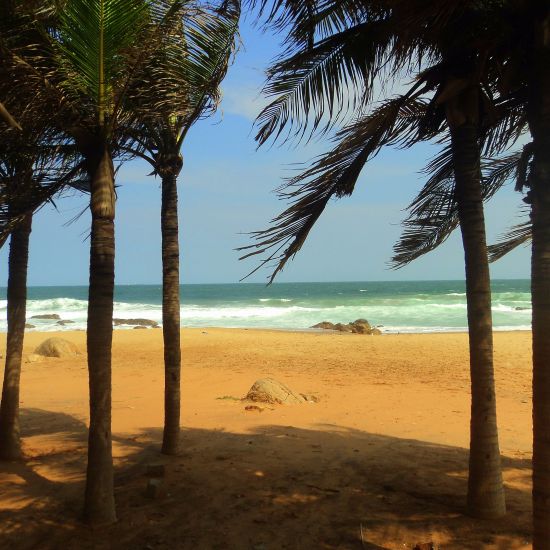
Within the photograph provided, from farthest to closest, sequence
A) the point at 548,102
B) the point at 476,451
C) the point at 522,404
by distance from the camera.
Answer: the point at 522,404
the point at 476,451
the point at 548,102

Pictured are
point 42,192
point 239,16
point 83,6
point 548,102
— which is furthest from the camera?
point 42,192

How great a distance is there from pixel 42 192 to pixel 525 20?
4200 mm

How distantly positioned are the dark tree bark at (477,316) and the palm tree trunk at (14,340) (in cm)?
444

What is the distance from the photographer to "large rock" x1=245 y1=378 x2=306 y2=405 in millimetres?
10047

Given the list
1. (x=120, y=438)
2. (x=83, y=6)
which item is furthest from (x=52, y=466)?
(x=83, y=6)

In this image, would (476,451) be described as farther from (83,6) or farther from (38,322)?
(38,322)

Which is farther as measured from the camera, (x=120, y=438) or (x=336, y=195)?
(x=120, y=438)

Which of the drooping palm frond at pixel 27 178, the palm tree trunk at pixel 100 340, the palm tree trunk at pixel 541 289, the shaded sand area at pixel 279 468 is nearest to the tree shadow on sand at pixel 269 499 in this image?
the shaded sand area at pixel 279 468

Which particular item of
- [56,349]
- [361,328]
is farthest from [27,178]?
[361,328]

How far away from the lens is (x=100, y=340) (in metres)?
4.42

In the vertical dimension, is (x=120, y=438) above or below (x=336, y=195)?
below

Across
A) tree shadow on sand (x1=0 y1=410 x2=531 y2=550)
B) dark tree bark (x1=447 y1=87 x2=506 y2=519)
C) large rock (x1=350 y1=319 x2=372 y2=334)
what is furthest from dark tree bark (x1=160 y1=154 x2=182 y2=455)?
large rock (x1=350 y1=319 x2=372 y2=334)

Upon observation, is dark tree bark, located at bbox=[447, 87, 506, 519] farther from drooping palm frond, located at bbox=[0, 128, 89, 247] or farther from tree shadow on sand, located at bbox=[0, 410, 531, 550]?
drooping palm frond, located at bbox=[0, 128, 89, 247]

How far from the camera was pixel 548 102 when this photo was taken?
335cm
